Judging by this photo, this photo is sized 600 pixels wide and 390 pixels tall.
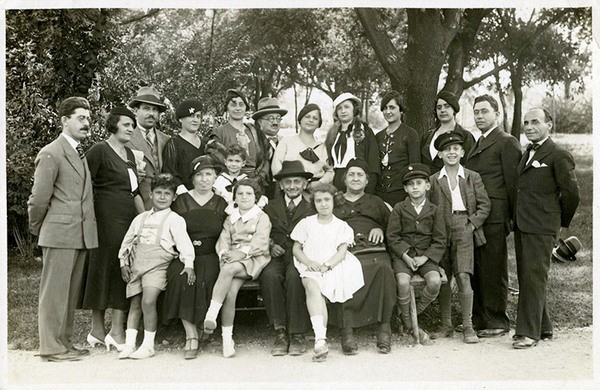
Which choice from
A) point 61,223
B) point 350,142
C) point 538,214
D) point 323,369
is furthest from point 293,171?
point 538,214

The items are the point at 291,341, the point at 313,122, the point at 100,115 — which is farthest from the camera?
the point at 100,115

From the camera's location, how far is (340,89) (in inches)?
463

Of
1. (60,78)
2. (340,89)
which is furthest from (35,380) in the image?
(340,89)

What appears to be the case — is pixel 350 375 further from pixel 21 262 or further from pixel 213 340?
pixel 21 262

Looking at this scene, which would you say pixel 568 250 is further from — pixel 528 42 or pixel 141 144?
pixel 141 144

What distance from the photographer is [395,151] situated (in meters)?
5.15

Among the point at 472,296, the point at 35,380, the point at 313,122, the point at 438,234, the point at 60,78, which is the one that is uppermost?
the point at 60,78

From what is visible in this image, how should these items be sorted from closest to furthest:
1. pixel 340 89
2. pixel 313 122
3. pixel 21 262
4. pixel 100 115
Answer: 1. pixel 313 122
2. pixel 21 262
3. pixel 100 115
4. pixel 340 89

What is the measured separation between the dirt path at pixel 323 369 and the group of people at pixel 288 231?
0.39 feet

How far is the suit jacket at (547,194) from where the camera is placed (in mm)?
4434

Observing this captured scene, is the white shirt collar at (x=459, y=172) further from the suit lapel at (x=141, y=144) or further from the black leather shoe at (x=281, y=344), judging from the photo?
the suit lapel at (x=141, y=144)

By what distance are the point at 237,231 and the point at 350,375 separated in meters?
1.37

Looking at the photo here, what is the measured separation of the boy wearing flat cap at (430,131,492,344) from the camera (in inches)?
187

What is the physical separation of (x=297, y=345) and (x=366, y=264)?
812 mm
